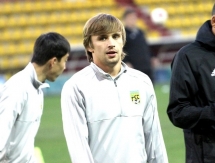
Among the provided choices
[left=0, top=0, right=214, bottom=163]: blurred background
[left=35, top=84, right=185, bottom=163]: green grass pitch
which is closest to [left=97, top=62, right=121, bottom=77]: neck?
[left=35, top=84, right=185, bottom=163]: green grass pitch

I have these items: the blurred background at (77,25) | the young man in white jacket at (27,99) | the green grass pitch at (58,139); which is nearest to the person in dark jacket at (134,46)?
the green grass pitch at (58,139)

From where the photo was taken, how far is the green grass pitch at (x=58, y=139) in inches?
373

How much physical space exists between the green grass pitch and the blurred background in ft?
11.8

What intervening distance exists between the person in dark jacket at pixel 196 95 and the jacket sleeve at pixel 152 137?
210 mm

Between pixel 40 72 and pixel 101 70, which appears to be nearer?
pixel 101 70

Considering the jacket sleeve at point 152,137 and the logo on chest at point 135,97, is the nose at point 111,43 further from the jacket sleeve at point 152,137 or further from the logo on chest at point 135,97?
the jacket sleeve at point 152,137

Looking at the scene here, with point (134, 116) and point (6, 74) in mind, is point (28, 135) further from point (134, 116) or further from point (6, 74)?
point (6, 74)

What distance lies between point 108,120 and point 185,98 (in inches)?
25.4

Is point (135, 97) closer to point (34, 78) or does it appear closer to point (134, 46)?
point (34, 78)

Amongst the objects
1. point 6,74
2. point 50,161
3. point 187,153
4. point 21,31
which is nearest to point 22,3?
point 21,31

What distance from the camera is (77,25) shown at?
23438 millimetres

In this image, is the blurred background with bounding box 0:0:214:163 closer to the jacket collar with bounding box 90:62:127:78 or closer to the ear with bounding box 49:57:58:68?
the ear with bounding box 49:57:58:68

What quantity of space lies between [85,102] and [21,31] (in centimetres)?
1856

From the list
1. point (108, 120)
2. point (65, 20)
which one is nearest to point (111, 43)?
point (108, 120)
